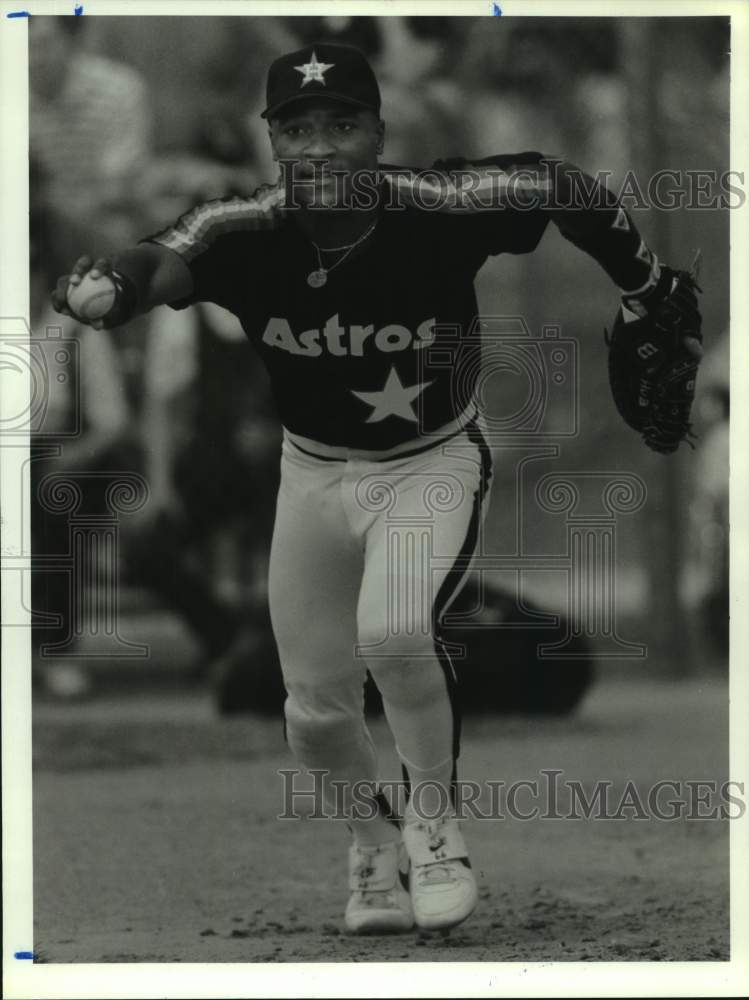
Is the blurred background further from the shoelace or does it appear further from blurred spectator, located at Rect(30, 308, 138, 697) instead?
the shoelace

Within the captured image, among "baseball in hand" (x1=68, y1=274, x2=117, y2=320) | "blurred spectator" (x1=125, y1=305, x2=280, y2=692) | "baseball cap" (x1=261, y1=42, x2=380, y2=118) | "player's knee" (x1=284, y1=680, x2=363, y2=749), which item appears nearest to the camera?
"baseball in hand" (x1=68, y1=274, x2=117, y2=320)

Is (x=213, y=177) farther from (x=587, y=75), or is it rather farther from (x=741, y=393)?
(x=741, y=393)

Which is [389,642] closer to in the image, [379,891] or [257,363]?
[379,891]

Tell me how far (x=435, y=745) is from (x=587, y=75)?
1.92 m

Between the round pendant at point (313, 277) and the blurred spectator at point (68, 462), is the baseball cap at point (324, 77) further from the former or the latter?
the blurred spectator at point (68, 462)

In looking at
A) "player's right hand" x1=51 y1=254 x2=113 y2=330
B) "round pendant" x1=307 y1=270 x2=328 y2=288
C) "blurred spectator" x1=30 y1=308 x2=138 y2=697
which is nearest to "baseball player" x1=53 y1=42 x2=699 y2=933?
"round pendant" x1=307 y1=270 x2=328 y2=288

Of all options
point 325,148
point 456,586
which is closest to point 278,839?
point 456,586

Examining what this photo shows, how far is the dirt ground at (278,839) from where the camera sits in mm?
6418

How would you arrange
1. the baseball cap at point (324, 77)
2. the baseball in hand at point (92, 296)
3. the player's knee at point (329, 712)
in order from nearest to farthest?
the baseball in hand at point (92, 296) < the baseball cap at point (324, 77) < the player's knee at point (329, 712)

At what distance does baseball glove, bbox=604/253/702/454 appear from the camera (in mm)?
6426

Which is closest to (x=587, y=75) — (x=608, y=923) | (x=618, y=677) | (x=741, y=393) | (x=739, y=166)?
(x=739, y=166)

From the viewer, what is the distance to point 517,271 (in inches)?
253

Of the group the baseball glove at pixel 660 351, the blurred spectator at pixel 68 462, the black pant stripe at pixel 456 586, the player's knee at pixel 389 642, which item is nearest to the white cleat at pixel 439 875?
the black pant stripe at pixel 456 586

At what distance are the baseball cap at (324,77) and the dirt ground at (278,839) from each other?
5.68ft
